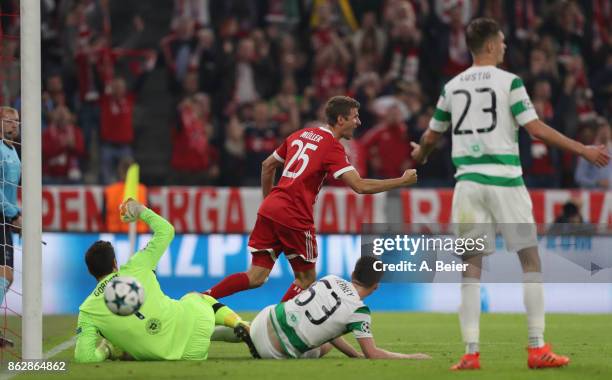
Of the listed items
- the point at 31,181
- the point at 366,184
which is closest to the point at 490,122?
the point at 366,184

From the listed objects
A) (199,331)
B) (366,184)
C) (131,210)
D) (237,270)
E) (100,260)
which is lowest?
(237,270)

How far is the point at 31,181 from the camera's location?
853 centimetres

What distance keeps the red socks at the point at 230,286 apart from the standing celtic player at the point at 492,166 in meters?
2.46

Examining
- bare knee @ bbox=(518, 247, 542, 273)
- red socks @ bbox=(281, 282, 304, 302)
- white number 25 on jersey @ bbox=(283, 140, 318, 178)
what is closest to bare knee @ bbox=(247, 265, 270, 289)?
red socks @ bbox=(281, 282, 304, 302)

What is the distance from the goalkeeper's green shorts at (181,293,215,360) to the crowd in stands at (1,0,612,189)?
9.78 meters

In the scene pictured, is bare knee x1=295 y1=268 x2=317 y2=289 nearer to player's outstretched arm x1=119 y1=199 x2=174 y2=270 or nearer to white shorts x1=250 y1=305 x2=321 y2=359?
white shorts x1=250 y1=305 x2=321 y2=359

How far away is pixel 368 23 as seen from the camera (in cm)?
2094

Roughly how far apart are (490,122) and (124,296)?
263cm

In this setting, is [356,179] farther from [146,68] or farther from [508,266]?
[146,68]

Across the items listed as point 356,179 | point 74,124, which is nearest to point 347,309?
point 356,179

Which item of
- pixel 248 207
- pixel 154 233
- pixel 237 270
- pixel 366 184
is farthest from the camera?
pixel 248 207

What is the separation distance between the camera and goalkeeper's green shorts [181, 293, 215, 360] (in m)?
8.92

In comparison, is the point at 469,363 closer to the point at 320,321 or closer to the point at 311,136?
the point at 320,321

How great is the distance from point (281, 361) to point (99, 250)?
153 centimetres
